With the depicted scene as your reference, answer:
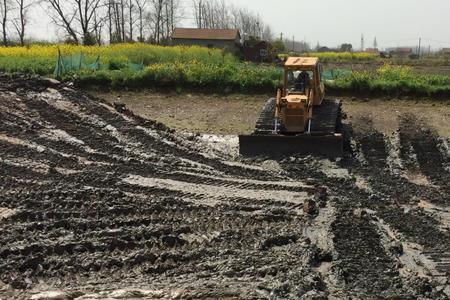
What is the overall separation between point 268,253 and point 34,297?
2.69m

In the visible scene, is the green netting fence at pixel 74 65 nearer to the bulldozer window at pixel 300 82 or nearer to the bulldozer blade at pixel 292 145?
the bulldozer window at pixel 300 82

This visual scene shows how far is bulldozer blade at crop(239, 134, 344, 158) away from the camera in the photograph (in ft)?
37.4

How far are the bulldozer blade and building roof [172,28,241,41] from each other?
151 ft

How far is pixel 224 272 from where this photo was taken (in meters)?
5.80

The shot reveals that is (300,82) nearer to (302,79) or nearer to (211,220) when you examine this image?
(302,79)

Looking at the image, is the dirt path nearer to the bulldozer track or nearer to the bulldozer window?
the bulldozer track

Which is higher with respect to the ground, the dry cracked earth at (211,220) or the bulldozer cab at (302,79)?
the bulldozer cab at (302,79)

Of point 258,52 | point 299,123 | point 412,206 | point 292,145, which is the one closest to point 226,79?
point 299,123

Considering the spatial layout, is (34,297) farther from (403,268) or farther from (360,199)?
(360,199)

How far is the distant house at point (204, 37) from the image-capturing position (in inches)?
2222

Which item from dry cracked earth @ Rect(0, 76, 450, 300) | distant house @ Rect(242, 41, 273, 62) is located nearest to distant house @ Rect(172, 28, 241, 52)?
distant house @ Rect(242, 41, 273, 62)

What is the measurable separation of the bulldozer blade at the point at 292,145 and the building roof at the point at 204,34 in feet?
151

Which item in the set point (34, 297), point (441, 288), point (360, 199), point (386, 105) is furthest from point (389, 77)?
point (34, 297)

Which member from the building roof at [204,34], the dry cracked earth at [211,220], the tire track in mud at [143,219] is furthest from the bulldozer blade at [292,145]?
the building roof at [204,34]
